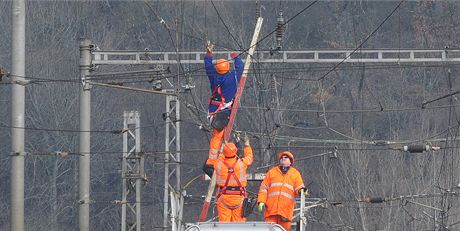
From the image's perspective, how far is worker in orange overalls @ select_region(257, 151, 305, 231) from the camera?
2611cm

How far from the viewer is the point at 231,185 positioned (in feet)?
88.1

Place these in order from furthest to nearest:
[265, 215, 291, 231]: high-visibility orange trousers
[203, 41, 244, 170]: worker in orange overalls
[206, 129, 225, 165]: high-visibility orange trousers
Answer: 1. [203, 41, 244, 170]: worker in orange overalls
2. [206, 129, 225, 165]: high-visibility orange trousers
3. [265, 215, 291, 231]: high-visibility orange trousers

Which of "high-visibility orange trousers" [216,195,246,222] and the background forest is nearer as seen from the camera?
"high-visibility orange trousers" [216,195,246,222]

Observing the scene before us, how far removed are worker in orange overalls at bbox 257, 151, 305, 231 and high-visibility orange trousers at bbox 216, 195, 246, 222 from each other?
2.10 feet

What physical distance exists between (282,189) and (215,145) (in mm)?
4070

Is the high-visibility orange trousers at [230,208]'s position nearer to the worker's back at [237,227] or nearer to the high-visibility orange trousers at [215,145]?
the high-visibility orange trousers at [215,145]

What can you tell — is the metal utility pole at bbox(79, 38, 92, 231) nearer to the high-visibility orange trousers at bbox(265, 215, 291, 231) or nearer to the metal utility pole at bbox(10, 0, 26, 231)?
the metal utility pole at bbox(10, 0, 26, 231)

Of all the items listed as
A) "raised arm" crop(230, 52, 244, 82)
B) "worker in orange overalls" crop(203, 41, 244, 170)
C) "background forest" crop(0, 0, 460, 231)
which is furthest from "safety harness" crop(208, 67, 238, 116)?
"background forest" crop(0, 0, 460, 231)

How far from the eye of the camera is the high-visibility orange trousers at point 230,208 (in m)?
26.8

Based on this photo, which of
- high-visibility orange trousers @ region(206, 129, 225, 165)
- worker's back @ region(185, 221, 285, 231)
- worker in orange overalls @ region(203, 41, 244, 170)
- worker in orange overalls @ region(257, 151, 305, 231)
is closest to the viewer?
worker's back @ region(185, 221, 285, 231)

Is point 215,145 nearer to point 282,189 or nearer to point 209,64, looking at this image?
point 209,64

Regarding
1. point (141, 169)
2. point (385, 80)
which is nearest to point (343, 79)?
point (385, 80)

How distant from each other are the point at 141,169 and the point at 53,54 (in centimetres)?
3923

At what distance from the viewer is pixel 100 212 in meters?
70.5
